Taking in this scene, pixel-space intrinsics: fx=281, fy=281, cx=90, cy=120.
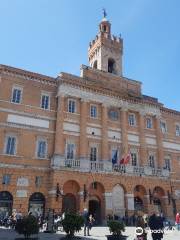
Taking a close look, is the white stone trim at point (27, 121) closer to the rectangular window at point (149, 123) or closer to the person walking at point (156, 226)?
the rectangular window at point (149, 123)

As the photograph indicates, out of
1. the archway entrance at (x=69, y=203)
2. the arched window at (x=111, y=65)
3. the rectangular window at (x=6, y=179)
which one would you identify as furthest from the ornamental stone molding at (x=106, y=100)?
the archway entrance at (x=69, y=203)

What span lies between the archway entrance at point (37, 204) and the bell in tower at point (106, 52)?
18607 mm

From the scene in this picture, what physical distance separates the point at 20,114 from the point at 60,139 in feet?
16.0

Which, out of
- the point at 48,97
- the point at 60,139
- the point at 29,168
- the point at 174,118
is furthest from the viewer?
the point at 174,118

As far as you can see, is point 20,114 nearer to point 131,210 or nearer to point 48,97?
point 48,97

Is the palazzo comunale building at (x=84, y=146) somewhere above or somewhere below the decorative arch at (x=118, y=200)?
above

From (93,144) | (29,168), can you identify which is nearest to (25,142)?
(29,168)

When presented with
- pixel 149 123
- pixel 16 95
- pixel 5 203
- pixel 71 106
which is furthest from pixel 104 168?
pixel 16 95

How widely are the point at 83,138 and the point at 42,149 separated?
15.4 ft

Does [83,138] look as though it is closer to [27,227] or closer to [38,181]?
[38,181]

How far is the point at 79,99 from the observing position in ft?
107

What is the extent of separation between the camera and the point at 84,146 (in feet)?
101

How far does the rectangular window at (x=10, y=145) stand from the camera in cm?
2755

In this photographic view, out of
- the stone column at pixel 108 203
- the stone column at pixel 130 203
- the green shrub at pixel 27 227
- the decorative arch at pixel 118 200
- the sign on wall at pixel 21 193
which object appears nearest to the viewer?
the green shrub at pixel 27 227
